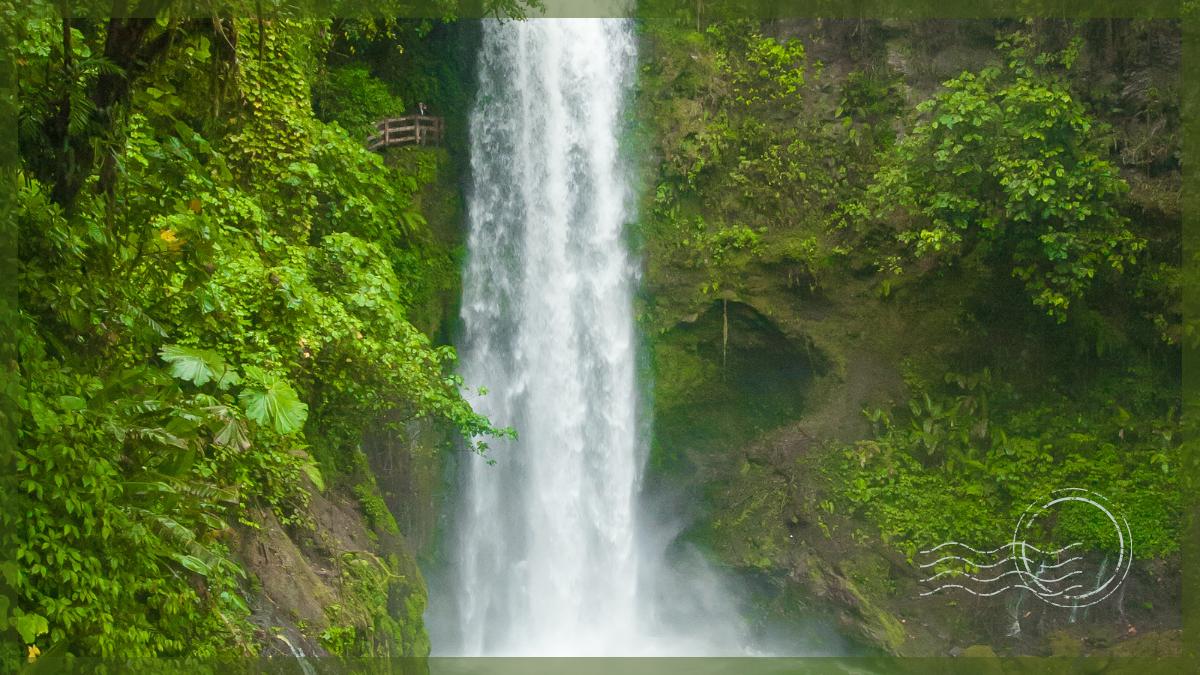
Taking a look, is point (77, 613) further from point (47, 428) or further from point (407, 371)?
point (407, 371)

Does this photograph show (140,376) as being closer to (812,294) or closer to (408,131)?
(408,131)

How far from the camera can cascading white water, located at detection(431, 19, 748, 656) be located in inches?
472

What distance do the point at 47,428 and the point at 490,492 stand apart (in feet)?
28.8

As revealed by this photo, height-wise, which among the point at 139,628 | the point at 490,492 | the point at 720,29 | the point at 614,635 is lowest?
the point at 614,635

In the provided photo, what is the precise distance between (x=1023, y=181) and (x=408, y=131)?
719 centimetres

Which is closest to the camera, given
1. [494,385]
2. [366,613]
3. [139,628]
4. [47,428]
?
[47,428]

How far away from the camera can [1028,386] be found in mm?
11664

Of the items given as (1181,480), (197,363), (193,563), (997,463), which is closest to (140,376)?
(197,363)

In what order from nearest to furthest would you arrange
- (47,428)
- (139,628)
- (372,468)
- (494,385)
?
(47,428) < (139,628) < (372,468) < (494,385)

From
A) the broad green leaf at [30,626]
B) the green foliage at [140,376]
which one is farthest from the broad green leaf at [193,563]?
the broad green leaf at [30,626]

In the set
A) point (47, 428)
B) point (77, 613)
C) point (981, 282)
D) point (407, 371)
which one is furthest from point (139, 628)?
point (981, 282)

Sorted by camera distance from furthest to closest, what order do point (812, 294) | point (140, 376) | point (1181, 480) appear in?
point (812, 294) < point (1181, 480) < point (140, 376)

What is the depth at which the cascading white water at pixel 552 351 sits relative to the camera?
12.0 m

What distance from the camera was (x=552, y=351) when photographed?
1225 centimetres
